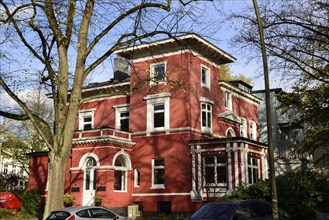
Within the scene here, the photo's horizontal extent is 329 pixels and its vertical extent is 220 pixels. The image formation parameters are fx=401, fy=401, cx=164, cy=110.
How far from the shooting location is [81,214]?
1636 centimetres

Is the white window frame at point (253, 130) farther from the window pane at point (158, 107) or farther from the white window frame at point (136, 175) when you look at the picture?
the white window frame at point (136, 175)

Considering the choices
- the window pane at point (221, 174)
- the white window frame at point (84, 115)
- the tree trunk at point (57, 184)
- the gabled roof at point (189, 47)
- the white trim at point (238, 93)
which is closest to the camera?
the tree trunk at point (57, 184)

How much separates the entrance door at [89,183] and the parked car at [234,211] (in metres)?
17.3

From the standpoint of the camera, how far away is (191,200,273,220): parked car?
12.2m

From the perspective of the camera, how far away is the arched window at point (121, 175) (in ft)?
97.8

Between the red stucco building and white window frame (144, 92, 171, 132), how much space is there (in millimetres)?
75

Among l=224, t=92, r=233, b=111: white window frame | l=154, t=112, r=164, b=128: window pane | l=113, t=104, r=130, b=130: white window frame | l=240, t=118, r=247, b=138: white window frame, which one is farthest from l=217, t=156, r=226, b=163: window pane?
l=240, t=118, r=247, b=138: white window frame

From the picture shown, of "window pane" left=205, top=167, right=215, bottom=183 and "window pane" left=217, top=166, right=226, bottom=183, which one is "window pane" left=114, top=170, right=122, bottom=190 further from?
"window pane" left=217, top=166, right=226, bottom=183

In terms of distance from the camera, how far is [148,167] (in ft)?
98.3

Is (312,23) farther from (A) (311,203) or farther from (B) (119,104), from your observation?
(B) (119,104)

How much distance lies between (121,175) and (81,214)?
14.1 m

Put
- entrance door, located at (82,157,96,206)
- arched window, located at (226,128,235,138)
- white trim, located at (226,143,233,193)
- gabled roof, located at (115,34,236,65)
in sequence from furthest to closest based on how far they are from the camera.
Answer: arched window, located at (226,128,235,138) → gabled roof, located at (115,34,236,65) → entrance door, located at (82,157,96,206) → white trim, located at (226,143,233,193)

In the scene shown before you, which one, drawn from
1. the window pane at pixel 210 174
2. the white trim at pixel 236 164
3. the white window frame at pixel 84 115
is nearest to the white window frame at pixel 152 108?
the window pane at pixel 210 174

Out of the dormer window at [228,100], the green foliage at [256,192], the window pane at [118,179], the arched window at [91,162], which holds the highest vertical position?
the dormer window at [228,100]
